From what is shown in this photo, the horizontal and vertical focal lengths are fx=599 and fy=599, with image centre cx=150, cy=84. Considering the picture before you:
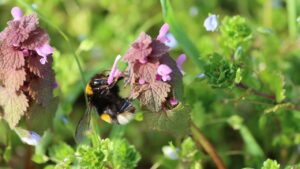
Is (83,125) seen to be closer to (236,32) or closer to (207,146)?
(207,146)

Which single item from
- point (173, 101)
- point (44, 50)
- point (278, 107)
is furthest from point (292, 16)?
point (44, 50)

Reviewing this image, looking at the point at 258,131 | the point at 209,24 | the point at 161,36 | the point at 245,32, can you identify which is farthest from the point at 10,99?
the point at 258,131

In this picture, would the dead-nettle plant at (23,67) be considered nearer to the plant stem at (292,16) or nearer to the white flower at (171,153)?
the white flower at (171,153)

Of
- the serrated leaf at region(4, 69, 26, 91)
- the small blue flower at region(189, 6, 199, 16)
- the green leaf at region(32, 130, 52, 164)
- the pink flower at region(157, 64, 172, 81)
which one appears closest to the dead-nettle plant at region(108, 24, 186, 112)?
Answer: the pink flower at region(157, 64, 172, 81)

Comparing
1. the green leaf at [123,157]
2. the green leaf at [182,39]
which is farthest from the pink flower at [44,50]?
the green leaf at [182,39]

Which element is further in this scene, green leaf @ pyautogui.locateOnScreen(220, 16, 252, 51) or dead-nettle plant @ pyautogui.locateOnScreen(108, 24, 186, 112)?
green leaf @ pyautogui.locateOnScreen(220, 16, 252, 51)

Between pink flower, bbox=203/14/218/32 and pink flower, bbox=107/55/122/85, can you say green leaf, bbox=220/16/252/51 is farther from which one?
pink flower, bbox=107/55/122/85

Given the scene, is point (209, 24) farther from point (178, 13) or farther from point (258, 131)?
point (178, 13)
